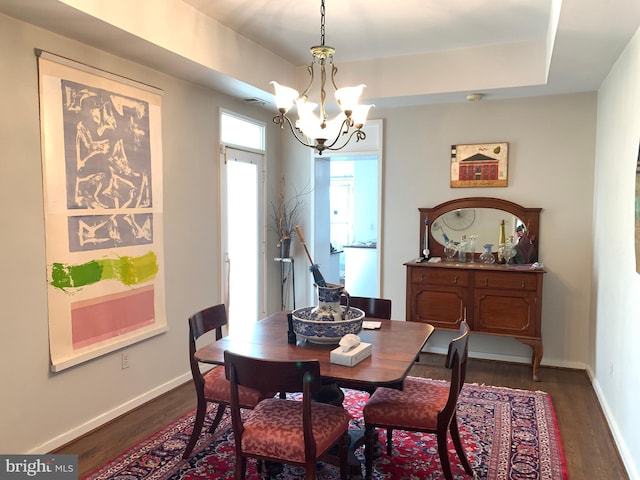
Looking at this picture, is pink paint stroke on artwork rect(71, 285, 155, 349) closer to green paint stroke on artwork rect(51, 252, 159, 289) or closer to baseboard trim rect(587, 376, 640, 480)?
green paint stroke on artwork rect(51, 252, 159, 289)

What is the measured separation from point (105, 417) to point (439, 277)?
288 cm

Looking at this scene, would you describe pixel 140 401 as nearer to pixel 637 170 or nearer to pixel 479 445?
pixel 479 445

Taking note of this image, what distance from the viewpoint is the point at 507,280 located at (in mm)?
4141

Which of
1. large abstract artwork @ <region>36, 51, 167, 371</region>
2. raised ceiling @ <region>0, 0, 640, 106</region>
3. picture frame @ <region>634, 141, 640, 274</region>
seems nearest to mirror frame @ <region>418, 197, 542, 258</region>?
raised ceiling @ <region>0, 0, 640, 106</region>

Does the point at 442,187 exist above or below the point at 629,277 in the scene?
above

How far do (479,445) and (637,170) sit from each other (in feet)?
5.86

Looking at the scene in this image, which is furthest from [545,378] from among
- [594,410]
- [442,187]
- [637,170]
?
[637,170]

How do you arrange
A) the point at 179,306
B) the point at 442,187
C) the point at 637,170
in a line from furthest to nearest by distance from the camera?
the point at 442,187, the point at 179,306, the point at 637,170

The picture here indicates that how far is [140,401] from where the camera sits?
11.6 feet

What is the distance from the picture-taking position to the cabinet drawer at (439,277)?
4293mm

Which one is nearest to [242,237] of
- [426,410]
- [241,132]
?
[241,132]

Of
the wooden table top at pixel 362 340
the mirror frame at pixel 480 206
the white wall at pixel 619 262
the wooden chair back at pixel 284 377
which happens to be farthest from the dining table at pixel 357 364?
the mirror frame at pixel 480 206

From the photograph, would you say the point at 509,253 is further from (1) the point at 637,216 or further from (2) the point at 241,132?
(2) the point at 241,132

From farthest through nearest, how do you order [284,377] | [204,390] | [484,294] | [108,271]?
1. [484,294]
2. [108,271]
3. [204,390]
4. [284,377]
